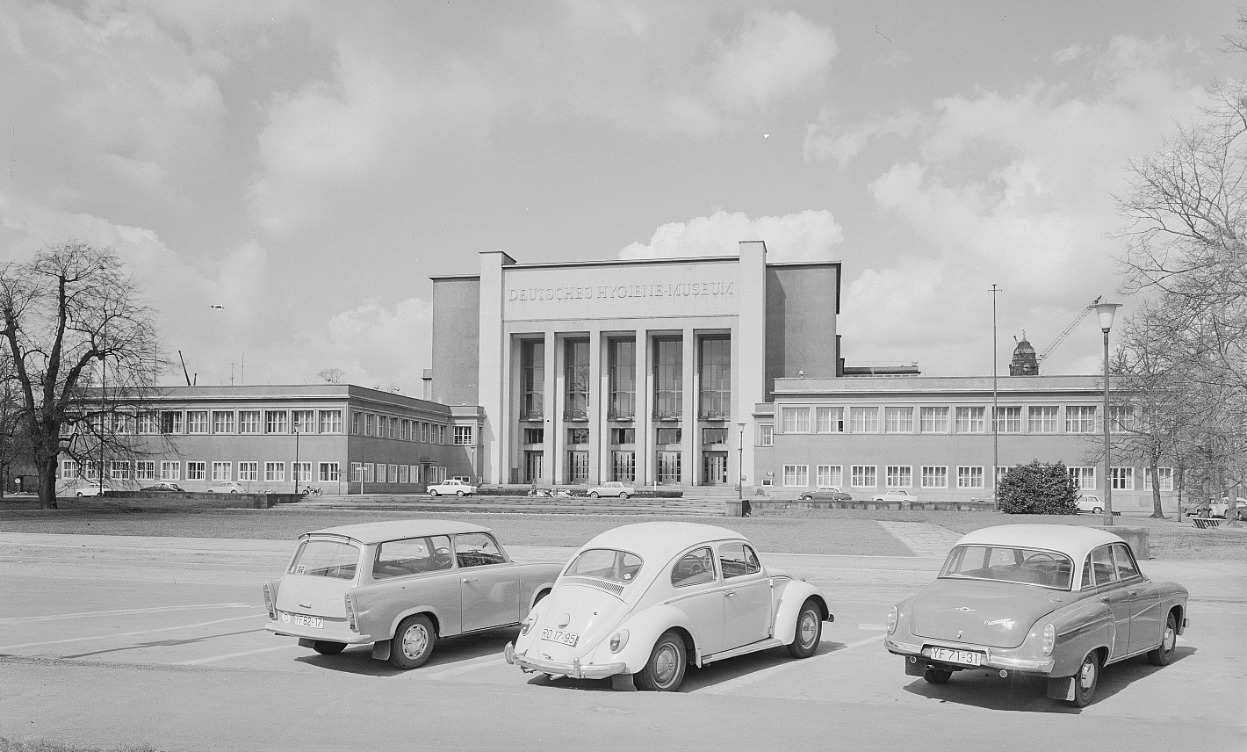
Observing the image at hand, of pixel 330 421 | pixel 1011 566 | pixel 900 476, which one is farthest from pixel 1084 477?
pixel 1011 566

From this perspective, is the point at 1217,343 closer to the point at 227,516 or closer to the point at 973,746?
the point at 973,746

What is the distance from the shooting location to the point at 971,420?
6762cm

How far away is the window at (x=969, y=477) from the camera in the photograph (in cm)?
6681

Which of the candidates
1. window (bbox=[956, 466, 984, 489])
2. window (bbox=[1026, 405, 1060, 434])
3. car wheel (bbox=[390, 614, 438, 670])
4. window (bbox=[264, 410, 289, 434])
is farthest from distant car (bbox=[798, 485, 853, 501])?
car wheel (bbox=[390, 614, 438, 670])

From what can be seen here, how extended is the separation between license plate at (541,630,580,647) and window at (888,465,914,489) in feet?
202

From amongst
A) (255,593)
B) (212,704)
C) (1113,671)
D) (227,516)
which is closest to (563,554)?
(255,593)

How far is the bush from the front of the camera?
1788 inches

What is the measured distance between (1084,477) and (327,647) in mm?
64105

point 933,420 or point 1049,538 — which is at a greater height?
point 933,420

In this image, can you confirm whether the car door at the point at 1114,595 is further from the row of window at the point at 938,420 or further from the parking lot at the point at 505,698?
the row of window at the point at 938,420

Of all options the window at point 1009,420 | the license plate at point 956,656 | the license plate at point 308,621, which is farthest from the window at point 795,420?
the license plate at point 956,656

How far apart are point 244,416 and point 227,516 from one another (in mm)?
31030

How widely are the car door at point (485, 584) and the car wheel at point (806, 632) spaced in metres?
3.27

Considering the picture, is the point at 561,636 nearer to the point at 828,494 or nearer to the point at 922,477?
the point at 828,494
